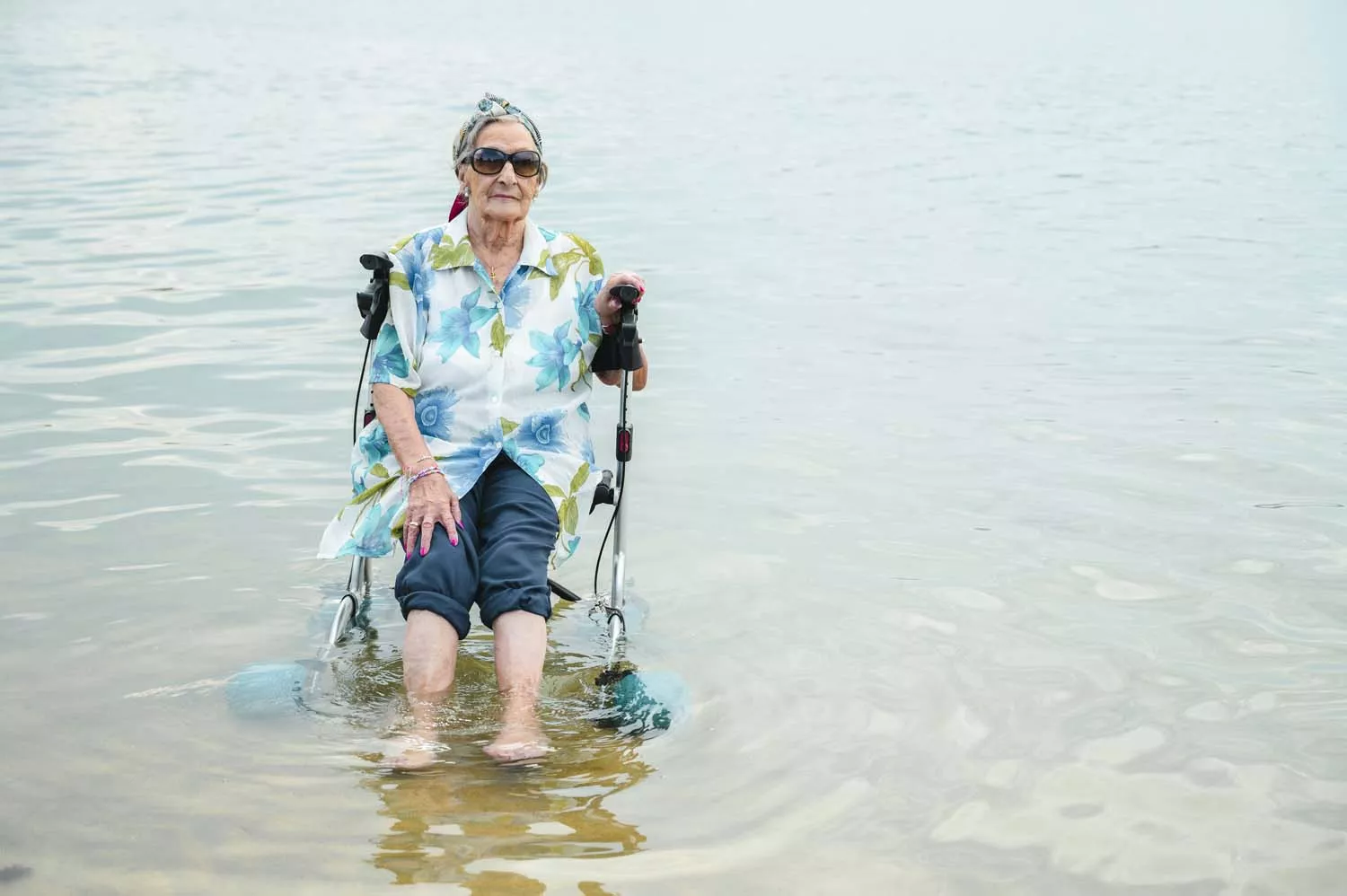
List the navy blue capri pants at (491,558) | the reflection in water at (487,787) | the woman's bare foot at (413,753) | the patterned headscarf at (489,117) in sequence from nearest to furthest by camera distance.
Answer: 1. the reflection in water at (487,787)
2. the woman's bare foot at (413,753)
3. the navy blue capri pants at (491,558)
4. the patterned headscarf at (489,117)

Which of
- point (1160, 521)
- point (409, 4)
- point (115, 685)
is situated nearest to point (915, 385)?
point (1160, 521)

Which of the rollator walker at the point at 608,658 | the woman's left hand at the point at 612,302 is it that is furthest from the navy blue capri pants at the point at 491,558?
the woman's left hand at the point at 612,302

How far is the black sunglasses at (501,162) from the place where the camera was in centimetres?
486

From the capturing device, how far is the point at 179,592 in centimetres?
582

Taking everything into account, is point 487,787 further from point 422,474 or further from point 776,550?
point 776,550

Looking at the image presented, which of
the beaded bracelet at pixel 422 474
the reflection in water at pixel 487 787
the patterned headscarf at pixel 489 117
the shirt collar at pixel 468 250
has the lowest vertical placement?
the reflection in water at pixel 487 787

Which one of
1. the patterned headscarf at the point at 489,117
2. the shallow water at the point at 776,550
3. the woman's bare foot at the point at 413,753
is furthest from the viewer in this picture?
the patterned headscarf at the point at 489,117

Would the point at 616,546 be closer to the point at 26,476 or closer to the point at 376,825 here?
the point at 376,825

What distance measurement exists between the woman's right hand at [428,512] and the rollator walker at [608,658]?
0.37 metres

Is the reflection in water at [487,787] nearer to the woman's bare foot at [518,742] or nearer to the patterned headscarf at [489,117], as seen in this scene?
the woman's bare foot at [518,742]

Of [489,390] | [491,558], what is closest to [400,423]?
[489,390]

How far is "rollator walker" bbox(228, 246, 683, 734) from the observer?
475 centimetres

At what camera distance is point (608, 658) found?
516 cm

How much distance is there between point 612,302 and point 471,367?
49 cm
